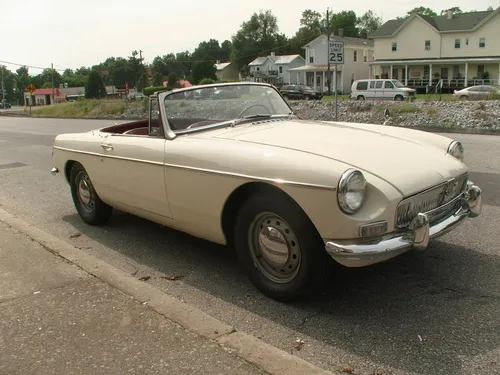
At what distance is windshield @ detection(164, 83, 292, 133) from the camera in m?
4.43

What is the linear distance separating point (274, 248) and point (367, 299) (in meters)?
0.76

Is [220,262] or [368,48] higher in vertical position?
[368,48]

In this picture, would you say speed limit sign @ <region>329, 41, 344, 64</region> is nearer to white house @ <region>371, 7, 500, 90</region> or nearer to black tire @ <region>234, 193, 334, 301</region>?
black tire @ <region>234, 193, 334, 301</region>

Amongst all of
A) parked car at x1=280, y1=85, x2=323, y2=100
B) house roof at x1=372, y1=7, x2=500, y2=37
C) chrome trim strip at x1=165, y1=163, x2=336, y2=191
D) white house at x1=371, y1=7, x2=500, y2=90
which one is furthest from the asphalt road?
house roof at x1=372, y1=7, x2=500, y2=37

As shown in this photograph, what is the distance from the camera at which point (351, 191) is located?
3.06m

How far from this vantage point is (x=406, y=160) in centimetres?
356

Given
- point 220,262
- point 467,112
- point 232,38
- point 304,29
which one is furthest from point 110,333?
point 304,29

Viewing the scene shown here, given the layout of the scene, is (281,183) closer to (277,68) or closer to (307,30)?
(277,68)

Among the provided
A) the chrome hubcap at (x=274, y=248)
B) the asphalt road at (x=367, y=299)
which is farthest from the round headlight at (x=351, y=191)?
the asphalt road at (x=367, y=299)

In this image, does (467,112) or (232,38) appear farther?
(232,38)

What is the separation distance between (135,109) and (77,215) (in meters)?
27.8

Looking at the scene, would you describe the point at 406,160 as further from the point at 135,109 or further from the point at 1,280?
the point at 135,109

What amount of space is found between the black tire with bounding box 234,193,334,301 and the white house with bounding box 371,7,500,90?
4965 centimetres

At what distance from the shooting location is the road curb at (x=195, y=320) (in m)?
2.65
